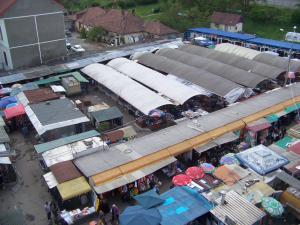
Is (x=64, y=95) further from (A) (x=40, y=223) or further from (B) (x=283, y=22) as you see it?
(B) (x=283, y=22)

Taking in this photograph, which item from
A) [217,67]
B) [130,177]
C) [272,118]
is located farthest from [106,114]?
[217,67]

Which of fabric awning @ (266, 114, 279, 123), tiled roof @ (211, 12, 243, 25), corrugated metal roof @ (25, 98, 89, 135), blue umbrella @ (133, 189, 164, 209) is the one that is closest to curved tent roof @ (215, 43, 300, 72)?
fabric awning @ (266, 114, 279, 123)

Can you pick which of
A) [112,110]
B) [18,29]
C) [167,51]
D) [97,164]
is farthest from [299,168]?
[18,29]

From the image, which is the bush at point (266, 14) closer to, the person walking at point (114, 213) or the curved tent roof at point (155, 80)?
the curved tent roof at point (155, 80)

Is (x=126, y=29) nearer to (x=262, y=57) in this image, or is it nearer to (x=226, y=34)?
(x=226, y=34)

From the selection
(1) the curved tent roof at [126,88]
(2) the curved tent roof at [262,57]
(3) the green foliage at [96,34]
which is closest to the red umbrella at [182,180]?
(1) the curved tent roof at [126,88]
